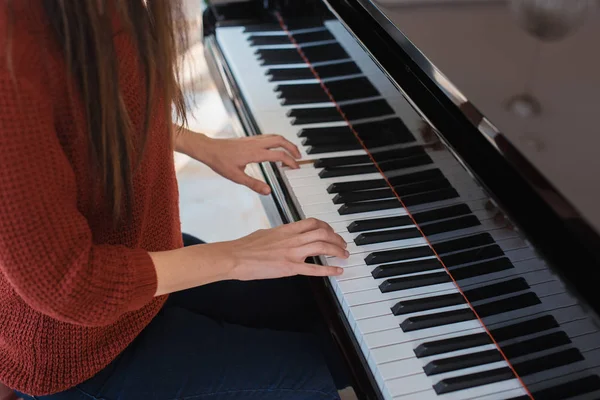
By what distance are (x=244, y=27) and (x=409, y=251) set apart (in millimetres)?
865

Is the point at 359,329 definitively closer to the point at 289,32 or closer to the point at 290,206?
the point at 290,206

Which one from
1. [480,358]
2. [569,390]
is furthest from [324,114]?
[569,390]

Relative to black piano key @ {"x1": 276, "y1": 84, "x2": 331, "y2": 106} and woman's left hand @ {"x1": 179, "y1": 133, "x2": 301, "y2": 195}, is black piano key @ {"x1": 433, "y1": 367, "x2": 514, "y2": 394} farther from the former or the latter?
black piano key @ {"x1": 276, "y1": 84, "x2": 331, "y2": 106}

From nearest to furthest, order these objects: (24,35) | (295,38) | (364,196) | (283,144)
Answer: (24,35)
(364,196)
(283,144)
(295,38)

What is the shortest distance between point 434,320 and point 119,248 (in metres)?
0.50

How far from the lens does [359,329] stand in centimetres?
103

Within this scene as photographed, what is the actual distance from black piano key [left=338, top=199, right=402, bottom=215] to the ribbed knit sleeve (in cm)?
41

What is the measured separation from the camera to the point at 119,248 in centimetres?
97

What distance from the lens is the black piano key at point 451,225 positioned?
99 cm

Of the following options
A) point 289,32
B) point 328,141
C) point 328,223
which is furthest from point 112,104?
point 289,32

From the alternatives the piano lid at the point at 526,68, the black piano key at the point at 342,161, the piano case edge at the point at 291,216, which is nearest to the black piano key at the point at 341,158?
the black piano key at the point at 342,161

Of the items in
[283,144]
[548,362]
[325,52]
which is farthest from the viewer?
[325,52]

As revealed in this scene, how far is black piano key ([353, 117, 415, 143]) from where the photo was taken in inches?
45.3

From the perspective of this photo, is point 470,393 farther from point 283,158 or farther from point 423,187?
point 283,158
